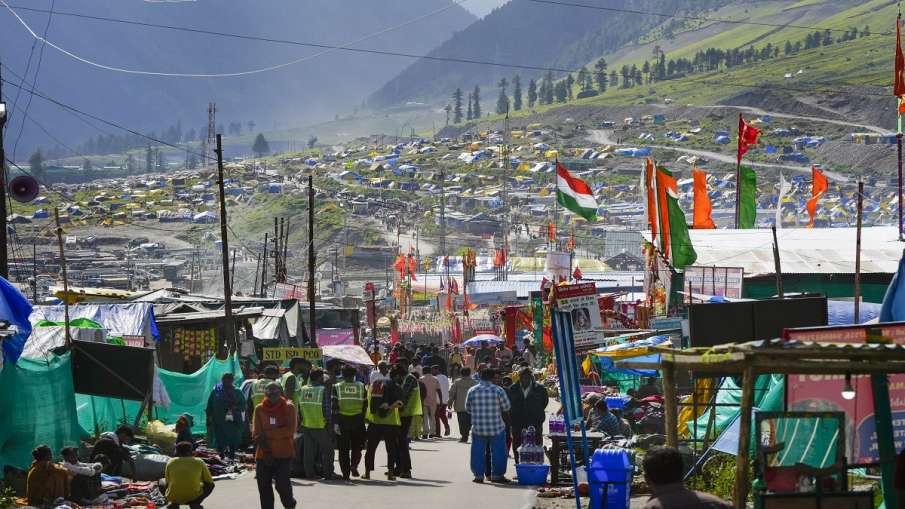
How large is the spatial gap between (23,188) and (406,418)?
29.1ft

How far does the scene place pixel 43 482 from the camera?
13312 millimetres

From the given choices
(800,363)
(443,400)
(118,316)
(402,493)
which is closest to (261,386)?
(402,493)

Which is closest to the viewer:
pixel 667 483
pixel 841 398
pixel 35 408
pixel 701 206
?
pixel 667 483

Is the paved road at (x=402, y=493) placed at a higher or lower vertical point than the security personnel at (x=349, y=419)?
lower

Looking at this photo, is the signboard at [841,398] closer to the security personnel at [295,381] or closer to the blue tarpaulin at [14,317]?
the security personnel at [295,381]

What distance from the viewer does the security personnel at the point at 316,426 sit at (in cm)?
1588

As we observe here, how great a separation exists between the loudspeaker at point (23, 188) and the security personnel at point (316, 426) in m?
8.15

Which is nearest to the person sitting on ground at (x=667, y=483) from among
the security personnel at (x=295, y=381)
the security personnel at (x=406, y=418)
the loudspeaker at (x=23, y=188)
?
the security personnel at (x=295, y=381)

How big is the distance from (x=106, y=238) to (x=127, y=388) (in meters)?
169

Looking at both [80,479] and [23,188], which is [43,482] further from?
[23,188]

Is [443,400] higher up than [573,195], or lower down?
lower down

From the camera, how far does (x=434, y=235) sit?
187875 mm

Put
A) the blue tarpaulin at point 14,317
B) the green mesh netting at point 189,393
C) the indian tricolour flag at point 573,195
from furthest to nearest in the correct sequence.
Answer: the indian tricolour flag at point 573,195, the green mesh netting at point 189,393, the blue tarpaulin at point 14,317

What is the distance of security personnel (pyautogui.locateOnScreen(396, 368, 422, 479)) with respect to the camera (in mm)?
16594
